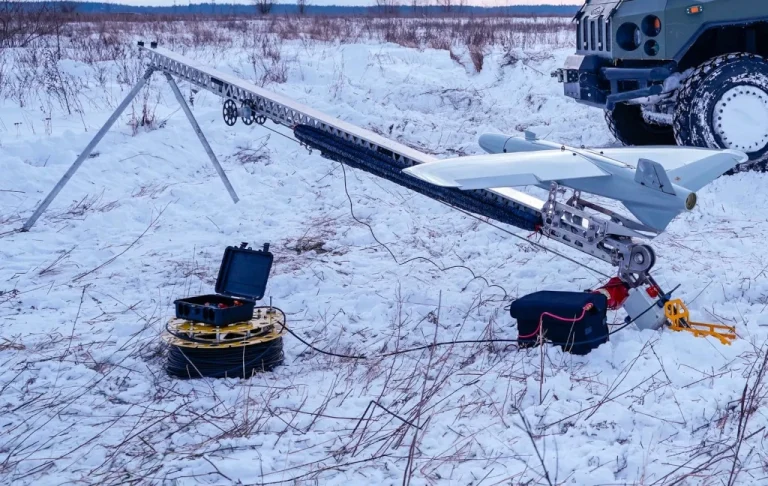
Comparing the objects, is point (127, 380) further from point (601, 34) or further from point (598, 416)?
point (601, 34)

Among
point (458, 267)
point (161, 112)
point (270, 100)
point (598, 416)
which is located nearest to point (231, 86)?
point (270, 100)

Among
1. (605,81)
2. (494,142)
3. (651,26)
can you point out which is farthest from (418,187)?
(605,81)

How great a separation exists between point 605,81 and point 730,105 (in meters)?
1.59

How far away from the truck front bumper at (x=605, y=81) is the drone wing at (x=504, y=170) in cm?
384

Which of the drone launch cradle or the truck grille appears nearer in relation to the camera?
the drone launch cradle

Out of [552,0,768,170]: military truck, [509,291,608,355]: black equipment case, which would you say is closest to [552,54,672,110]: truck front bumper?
[552,0,768,170]: military truck

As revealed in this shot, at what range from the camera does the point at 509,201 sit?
528 cm

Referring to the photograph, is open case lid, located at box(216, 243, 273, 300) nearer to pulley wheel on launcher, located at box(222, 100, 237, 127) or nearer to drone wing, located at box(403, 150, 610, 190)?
drone wing, located at box(403, 150, 610, 190)

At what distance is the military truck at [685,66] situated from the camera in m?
7.84

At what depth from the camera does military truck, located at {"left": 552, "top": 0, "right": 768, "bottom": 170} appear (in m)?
7.84

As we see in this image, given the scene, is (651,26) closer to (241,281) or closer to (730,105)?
(730,105)

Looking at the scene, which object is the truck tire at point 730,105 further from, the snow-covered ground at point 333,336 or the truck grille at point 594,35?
the truck grille at point 594,35

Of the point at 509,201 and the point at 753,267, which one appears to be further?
the point at 753,267

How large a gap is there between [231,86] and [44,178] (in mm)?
3591
